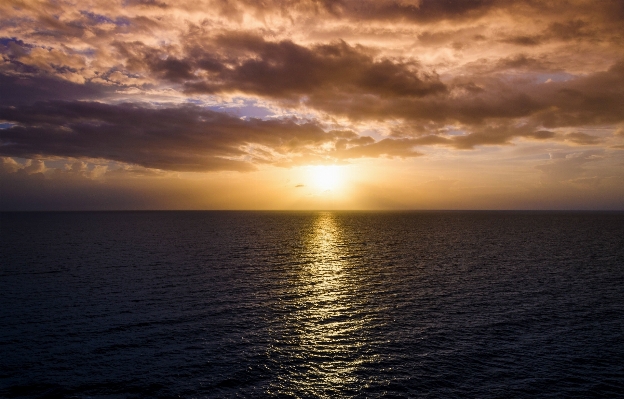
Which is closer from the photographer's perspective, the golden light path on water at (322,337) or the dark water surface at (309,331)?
the dark water surface at (309,331)

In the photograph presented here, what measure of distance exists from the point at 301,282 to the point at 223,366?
35268 millimetres

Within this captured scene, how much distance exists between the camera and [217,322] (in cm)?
4709

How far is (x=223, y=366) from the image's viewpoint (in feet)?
116

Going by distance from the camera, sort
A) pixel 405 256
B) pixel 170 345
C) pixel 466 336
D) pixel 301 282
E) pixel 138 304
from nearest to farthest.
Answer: pixel 170 345 → pixel 466 336 → pixel 138 304 → pixel 301 282 → pixel 405 256

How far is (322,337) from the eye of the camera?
42.4 m

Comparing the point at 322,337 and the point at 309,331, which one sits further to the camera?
the point at 309,331

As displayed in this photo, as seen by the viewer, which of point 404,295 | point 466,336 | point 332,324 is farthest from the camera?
point 404,295

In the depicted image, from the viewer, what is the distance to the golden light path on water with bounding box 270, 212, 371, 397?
32594 millimetres

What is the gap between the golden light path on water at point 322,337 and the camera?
107 ft

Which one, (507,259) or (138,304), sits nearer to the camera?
(138,304)

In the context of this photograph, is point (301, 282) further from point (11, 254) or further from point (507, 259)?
point (11, 254)

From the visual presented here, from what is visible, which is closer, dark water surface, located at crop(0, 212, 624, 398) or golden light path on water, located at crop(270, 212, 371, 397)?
dark water surface, located at crop(0, 212, 624, 398)

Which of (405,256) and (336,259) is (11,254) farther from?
(405,256)

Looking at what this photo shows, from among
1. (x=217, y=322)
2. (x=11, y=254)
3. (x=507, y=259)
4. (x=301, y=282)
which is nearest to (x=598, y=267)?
(x=507, y=259)
